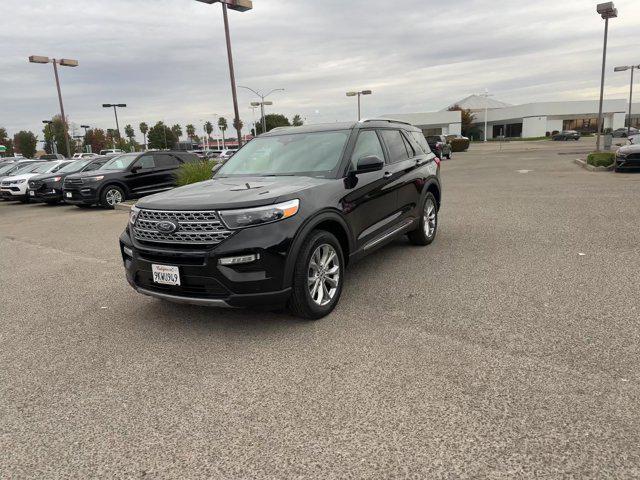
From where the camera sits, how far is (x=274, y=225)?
3934 mm

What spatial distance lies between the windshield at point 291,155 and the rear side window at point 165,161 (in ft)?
33.2

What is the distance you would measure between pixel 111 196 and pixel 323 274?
11819mm

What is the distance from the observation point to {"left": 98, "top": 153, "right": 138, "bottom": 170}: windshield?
15.0 m

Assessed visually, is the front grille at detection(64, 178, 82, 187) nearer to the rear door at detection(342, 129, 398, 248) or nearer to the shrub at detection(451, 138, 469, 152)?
Result: the rear door at detection(342, 129, 398, 248)

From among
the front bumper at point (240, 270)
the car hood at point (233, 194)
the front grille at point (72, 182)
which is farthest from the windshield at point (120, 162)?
the front bumper at point (240, 270)

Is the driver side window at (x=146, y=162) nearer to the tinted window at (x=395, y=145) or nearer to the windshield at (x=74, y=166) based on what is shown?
the windshield at (x=74, y=166)

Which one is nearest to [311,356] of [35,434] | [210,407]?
[210,407]

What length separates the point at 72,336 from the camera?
4.41 metres

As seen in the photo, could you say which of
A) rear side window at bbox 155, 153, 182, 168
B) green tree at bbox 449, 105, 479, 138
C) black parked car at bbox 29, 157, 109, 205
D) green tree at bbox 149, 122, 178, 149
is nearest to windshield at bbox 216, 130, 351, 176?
rear side window at bbox 155, 153, 182, 168

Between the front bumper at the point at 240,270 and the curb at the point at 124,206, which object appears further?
the curb at the point at 124,206

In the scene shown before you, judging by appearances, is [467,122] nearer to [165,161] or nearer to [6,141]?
[165,161]

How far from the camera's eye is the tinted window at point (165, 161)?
15.3m

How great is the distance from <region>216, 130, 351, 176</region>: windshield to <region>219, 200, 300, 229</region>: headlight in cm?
105

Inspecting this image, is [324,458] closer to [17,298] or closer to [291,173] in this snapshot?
[291,173]
